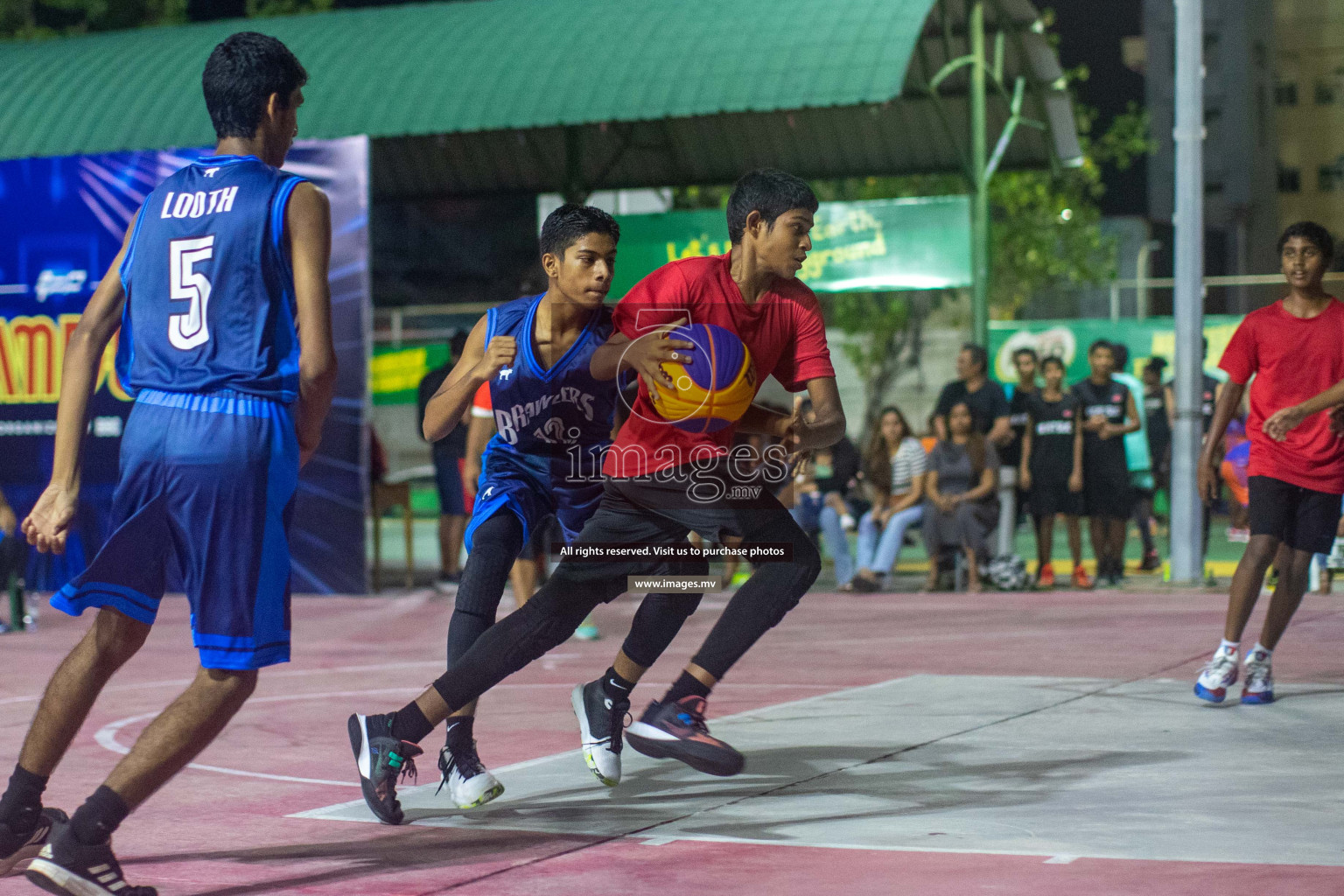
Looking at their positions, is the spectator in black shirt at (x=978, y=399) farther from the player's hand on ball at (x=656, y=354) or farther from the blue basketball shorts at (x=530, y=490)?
the player's hand on ball at (x=656, y=354)

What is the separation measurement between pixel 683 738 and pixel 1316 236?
12.0 feet

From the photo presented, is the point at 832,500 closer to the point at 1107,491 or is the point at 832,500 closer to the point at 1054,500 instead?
the point at 1054,500

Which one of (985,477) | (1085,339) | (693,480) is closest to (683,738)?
(693,480)

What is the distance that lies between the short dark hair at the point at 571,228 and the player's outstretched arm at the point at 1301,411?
3.13 metres

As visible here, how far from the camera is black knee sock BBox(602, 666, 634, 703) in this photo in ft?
18.2

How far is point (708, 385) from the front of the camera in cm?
526

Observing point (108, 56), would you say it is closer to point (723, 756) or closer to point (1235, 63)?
point (723, 756)

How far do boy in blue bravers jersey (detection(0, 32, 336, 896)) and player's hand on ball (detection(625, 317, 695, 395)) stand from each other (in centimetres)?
106

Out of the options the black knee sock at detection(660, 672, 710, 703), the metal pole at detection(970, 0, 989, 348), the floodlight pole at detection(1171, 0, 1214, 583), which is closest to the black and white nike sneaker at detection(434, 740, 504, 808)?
the black knee sock at detection(660, 672, 710, 703)

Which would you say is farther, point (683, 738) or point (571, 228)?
point (683, 738)

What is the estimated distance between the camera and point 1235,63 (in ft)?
159

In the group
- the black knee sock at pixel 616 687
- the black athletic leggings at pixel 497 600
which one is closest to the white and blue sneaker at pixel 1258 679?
the black athletic leggings at pixel 497 600

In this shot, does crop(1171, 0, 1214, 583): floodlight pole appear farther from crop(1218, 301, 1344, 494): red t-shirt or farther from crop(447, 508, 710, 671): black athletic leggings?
crop(447, 508, 710, 671): black athletic leggings

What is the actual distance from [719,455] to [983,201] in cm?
1344
